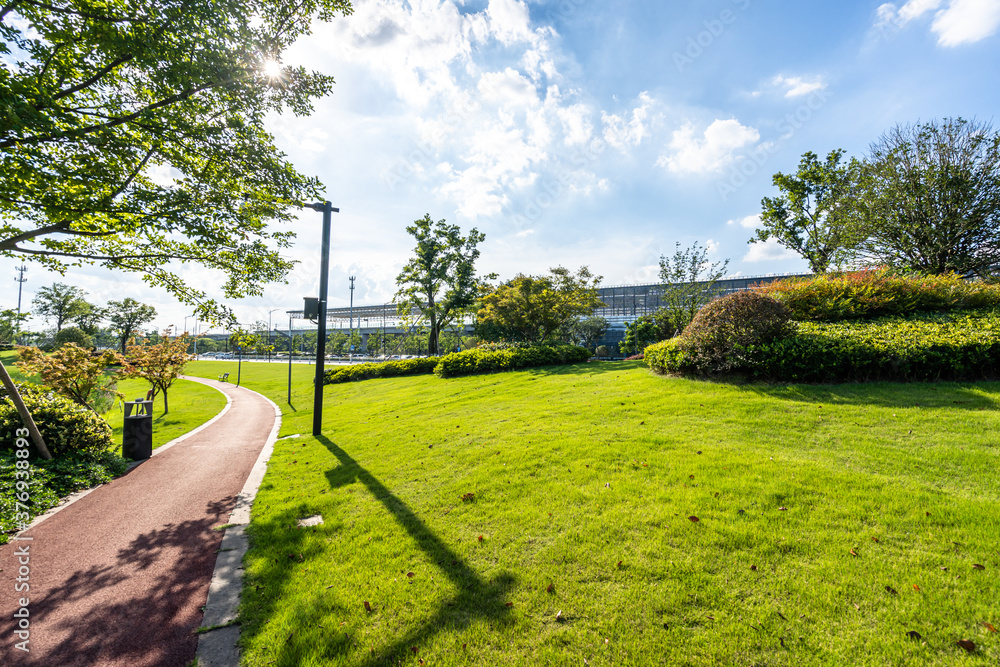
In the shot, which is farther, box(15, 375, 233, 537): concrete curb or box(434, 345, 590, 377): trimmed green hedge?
box(434, 345, 590, 377): trimmed green hedge

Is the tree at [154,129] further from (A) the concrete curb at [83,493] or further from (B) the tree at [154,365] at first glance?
(B) the tree at [154,365]

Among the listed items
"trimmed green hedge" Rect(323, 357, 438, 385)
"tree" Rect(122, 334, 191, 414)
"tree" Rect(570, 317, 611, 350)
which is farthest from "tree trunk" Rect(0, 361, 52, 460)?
"tree" Rect(570, 317, 611, 350)

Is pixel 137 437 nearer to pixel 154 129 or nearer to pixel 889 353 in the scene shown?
pixel 154 129

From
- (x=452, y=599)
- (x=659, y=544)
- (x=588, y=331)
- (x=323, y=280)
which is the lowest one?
(x=452, y=599)

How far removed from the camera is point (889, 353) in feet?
25.5

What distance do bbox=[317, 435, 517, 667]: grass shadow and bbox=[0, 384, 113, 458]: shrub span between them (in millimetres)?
7332

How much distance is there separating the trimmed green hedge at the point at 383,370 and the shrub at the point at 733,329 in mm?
16428

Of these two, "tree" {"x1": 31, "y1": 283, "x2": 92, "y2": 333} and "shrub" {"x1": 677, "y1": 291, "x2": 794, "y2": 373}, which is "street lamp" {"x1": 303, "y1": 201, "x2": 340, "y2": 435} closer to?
"shrub" {"x1": 677, "y1": 291, "x2": 794, "y2": 373}

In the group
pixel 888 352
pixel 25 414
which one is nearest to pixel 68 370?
pixel 25 414

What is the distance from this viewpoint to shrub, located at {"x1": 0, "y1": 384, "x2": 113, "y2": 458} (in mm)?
6582

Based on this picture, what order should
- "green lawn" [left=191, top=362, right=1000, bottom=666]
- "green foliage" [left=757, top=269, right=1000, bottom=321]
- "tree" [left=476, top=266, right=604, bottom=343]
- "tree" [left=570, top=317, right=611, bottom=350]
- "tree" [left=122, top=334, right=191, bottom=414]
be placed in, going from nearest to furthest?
"green lawn" [left=191, top=362, right=1000, bottom=666]
"green foliage" [left=757, top=269, right=1000, bottom=321]
"tree" [left=122, top=334, right=191, bottom=414]
"tree" [left=476, top=266, right=604, bottom=343]
"tree" [left=570, top=317, right=611, bottom=350]

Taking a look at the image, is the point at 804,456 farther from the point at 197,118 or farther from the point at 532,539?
the point at 197,118
